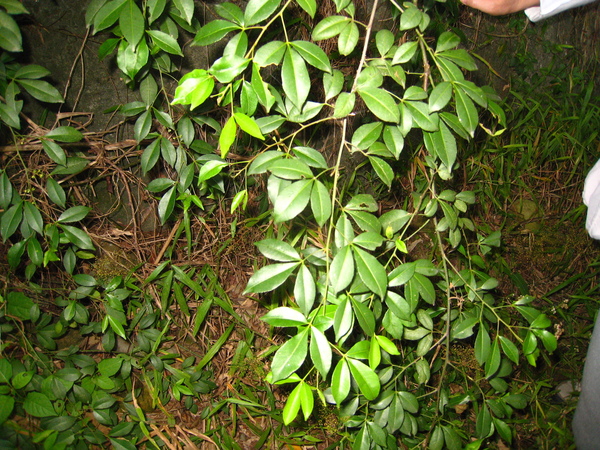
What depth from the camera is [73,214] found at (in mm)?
1312

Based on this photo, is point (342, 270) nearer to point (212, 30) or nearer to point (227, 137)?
point (227, 137)

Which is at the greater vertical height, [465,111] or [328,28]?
[328,28]

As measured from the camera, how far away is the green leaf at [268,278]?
736mm

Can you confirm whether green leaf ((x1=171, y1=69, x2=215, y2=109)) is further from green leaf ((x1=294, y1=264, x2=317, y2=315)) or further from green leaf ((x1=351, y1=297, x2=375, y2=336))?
green leaf ((x1=351, y1=297, x2=375, y2=336))

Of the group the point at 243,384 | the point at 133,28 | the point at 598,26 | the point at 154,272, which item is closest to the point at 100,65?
the point at 133,28

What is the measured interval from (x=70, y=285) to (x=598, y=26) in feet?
11.1

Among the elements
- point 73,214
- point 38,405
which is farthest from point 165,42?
point 38,405

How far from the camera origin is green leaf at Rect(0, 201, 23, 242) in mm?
1165

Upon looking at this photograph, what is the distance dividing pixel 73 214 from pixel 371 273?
3.47 ft

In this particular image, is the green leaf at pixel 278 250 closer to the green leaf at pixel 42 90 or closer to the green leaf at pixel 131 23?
the green leaf at pixel 131 23

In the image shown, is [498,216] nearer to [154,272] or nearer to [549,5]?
[549,5]

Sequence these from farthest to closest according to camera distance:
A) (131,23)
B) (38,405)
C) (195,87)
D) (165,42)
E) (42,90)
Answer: (38,405)
(42,90)
(165,42)
(131,23)
(195,87)

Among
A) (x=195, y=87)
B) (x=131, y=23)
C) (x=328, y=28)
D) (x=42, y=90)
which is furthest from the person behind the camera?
(x=42, y=90)

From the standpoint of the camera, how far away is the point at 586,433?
0.95 meters
